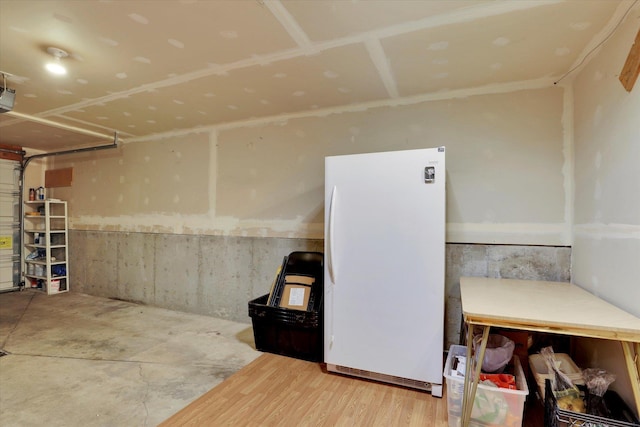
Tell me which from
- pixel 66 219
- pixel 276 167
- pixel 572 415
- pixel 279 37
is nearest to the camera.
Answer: pixel 572 415

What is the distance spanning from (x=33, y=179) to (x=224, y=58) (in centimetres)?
568

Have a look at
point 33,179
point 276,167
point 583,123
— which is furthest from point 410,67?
point 33,179

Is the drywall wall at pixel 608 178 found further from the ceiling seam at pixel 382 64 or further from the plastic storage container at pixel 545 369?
the ceiling seam at pixel 382 64

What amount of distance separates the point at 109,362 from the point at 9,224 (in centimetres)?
455

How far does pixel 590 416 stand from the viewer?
146 centimetres

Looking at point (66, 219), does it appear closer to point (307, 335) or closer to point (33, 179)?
point (33, 179)

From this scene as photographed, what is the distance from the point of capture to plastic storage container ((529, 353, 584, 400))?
1.78 metres

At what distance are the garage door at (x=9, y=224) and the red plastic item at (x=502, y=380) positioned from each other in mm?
7219

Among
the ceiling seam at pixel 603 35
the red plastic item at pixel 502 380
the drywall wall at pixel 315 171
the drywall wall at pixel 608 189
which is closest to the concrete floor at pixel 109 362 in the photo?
the drywall wall at pixel 315 171

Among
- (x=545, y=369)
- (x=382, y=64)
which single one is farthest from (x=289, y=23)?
(x=545, y=369)

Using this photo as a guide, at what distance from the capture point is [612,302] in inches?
68.9

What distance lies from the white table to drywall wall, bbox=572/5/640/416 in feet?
0.62

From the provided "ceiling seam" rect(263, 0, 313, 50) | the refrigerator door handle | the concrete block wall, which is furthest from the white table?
"ceiling seam" rect(263, 0, 313, 50)

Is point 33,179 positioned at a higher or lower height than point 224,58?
lower
